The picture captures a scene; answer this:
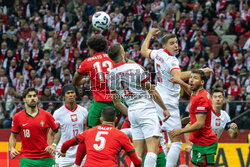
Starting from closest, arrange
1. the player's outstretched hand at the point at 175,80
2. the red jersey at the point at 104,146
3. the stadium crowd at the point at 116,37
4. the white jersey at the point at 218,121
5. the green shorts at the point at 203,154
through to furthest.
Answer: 1. the red jersey at the point at 104,146
2. the player's outstretched hand at the point at 175,80
3. the green shorts at the point at 203,154
4. the white jersey at the point at 218,121
5. the stadium crowd at the point at 116,37

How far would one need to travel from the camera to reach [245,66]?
53.8ft

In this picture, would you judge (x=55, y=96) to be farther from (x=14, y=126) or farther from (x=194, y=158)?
(x=194, y=158)

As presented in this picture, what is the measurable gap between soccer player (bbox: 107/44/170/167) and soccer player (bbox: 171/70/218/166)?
512 mm

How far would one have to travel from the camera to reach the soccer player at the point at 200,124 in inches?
334

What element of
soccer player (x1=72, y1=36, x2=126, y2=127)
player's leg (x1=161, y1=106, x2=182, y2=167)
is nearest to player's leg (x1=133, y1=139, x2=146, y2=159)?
player's leg (x1=161, y1=106, x2=182, y2=167)

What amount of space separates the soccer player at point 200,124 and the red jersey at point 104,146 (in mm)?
1333

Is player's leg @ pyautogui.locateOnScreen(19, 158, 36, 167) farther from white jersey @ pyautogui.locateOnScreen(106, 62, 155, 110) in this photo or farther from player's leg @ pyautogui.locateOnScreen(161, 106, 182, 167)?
player's leg @ pyautogui.locateOnScreen(161, 106, 182, 167)

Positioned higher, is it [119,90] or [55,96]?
[119,90]

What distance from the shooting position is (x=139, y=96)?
820 centimetres

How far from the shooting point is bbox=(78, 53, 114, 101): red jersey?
9.05 m

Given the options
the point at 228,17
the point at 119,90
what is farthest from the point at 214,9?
the point at 119,90

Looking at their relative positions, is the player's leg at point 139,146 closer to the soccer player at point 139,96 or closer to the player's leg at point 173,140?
the soccer player at point 139,96

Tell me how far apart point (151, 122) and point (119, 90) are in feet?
2.48

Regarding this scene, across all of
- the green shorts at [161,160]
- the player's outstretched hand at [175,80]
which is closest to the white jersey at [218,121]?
the green shorts at [161,160]
